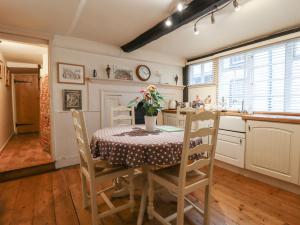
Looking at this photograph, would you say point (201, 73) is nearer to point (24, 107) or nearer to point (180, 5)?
point (180, 5)

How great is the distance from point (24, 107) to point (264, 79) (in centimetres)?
633

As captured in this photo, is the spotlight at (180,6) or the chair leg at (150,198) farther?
the spotlight at (180,6)

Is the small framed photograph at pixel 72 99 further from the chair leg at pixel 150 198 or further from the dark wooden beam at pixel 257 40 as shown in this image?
the dark wooden beam at pixel 257 40

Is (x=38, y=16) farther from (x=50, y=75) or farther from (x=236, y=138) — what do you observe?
(x=236, y=138)

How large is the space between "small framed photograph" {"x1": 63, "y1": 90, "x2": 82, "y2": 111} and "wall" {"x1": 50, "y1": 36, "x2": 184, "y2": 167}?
6 centimetres

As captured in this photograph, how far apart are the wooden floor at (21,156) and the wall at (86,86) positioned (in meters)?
0.38

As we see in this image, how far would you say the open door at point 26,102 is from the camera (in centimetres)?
525

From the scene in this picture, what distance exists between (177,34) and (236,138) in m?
1.92

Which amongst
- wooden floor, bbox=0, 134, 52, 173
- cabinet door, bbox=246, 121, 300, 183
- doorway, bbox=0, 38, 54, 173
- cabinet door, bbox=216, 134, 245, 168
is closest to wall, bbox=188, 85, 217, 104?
cabinet door, bbox=216, 134, 245, 168

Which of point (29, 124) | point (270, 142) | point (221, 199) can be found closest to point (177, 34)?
point (270, 142)

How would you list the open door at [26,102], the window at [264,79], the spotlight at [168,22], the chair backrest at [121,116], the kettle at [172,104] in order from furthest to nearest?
the open door at [26,102], the kettle at [172,104], the window at [264,79], the chair backrest at [121,116], the spotlight at [168,22]

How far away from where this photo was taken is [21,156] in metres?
3.15

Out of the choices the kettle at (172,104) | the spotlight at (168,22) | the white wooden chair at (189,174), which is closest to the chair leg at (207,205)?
the white wooden chair at (189,174)

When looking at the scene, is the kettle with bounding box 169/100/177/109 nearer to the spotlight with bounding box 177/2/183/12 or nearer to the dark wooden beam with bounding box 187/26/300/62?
the dark wooden beam with bounding box 187/26/300/62
